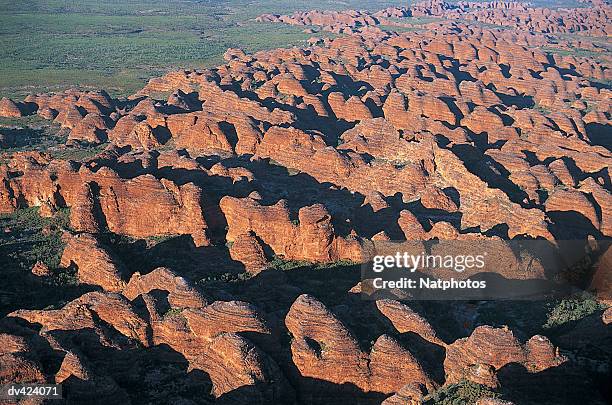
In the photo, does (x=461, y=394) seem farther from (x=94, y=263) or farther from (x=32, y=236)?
(x=32, y=236)

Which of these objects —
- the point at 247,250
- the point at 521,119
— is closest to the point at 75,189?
the point at 247,250

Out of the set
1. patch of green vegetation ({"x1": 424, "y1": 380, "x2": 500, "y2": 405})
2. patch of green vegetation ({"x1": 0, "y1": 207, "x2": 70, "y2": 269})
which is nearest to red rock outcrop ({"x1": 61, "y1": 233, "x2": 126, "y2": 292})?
patch of green vegetation ({"x1": 0, "y1": 207, "x2": 70, "y2": 269})

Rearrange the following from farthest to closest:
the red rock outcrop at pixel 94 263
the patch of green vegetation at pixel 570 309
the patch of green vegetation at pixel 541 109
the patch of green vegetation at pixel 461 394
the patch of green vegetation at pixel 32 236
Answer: the patch of green vegetation at pixel 541 109 < the patch of green vegetation at pixel 32 236 < the red rock outcrop at pixel 94 263 < the patch of green vegetation at pixel 570 309 < the patch of green vegetation at pixel 461 394

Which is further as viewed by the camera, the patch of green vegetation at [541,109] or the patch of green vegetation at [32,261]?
the patch of green vegetation at [541,109]

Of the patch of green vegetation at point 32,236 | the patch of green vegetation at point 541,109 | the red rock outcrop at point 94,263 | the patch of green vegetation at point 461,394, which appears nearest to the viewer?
the patch of green vegetation at point 461,394

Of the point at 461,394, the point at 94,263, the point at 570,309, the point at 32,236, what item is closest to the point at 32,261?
the point at 32,236

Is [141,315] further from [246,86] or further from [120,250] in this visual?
[246,86]

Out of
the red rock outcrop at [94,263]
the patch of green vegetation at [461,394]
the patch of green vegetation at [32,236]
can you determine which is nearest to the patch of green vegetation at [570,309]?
the patch of green vegetation at [461,394]

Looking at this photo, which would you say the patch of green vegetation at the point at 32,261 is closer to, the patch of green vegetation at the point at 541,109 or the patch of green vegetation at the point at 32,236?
the patch of green vegetation at the point at 32,236

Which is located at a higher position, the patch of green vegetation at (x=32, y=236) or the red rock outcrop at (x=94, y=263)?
the red rock outcrop at (x=94, y=263)
